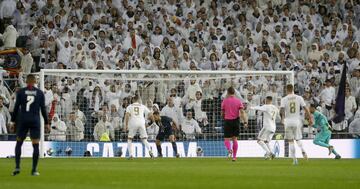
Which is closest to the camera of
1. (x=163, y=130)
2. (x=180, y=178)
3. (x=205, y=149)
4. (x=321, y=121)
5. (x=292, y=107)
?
(x=180, y=178)

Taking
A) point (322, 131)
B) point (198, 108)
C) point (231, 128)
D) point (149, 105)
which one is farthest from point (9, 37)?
point (322, 131)

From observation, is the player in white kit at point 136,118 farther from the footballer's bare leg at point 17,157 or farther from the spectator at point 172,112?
the footballer's bare leg at point 17,157

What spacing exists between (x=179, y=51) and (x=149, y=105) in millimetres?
4399

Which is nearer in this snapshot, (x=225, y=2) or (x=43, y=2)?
(x=43, y=2)

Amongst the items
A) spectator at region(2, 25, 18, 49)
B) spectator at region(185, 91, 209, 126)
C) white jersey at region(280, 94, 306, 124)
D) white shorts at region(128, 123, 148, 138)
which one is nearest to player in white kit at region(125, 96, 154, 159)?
white shorts at region(128, 123, 148, 138)

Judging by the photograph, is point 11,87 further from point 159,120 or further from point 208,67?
point 208,67

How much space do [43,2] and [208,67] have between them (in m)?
7.56

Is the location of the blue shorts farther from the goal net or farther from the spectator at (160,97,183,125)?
the spectator at (160,97,183,125)

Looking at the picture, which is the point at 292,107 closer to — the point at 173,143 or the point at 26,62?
the point at 173,143

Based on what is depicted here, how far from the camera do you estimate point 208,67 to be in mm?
42406

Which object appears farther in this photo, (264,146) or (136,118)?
(136,118)

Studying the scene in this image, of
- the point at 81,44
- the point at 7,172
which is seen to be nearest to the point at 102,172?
the point at 7,172

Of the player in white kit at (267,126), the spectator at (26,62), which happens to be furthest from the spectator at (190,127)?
the spectator at (26,62)

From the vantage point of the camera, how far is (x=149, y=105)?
129 feet
